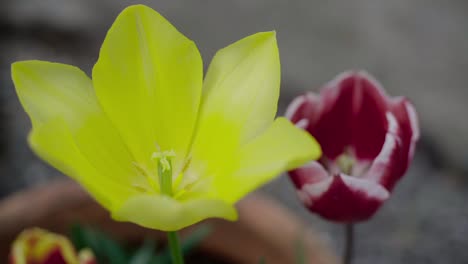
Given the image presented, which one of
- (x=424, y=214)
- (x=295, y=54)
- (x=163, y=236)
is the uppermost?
(x=163, y=236)

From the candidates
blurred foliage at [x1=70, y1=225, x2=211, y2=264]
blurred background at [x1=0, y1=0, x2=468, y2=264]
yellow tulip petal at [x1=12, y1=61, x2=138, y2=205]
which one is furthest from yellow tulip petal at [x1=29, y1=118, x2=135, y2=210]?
blurred background at [x1=0, y1=0, x2=468, y2=264]

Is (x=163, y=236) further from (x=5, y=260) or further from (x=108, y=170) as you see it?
(x=108, y=170)

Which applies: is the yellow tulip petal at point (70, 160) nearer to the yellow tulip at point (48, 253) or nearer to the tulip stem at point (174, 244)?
the tulip stem at point (174, 244)

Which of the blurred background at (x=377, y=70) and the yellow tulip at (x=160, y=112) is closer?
the yellow tulip at (x=160, y=112)

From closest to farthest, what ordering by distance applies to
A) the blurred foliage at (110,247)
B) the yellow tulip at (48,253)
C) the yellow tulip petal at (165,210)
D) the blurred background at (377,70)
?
the yellow tulip petal at (165,210) < the yellow tulip at (48,253) < the blurred foliage at (110,247) < the blurred background at (377,70)

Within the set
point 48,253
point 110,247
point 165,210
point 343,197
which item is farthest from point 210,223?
point 165,210

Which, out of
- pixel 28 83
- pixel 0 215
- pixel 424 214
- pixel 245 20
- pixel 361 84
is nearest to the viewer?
pixel 28 83

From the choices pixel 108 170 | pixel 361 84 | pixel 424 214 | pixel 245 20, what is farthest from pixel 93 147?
pixel 245 20

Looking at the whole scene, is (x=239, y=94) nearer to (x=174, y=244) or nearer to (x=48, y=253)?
(x=174, y=244)

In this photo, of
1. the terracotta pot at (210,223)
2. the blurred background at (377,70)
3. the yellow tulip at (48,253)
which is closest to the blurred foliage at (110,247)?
the terracotta pot at (210,223)
